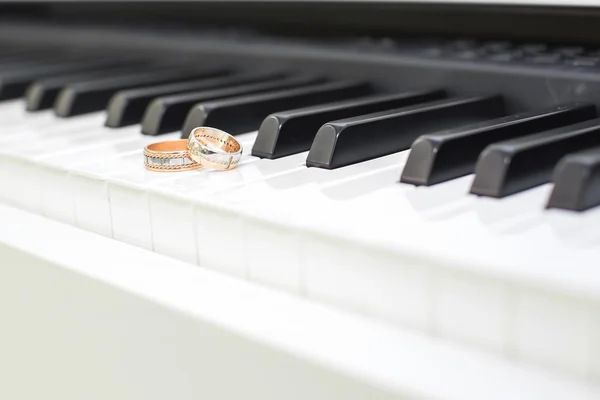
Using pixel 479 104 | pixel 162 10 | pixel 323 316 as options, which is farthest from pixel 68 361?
pixel 162 10

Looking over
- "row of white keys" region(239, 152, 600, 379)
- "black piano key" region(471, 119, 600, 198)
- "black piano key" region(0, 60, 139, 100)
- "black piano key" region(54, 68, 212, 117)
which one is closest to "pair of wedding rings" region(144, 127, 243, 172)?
"row of white keys" region(239, 152, 600, 379)

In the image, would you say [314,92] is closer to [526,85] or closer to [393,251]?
[526,85]

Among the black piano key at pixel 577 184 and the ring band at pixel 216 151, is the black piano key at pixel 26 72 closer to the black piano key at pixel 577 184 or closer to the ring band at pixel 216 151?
the ring band at pixel 216 151

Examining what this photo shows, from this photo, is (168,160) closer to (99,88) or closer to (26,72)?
(99,88)

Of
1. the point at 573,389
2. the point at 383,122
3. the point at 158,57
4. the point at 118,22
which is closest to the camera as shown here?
the point at 573,389

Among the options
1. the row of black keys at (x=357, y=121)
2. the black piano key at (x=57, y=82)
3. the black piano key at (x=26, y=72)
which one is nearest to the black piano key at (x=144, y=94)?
the row of black keys at (x=357, y=121)

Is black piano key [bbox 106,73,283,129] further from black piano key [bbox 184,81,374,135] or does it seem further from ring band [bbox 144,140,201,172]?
ring band [bbox 144,140,201,172]
